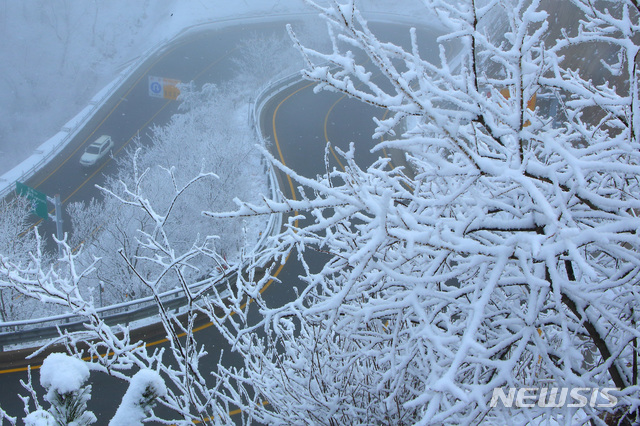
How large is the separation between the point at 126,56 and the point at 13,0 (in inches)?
748

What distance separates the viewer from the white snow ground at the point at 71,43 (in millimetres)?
50844

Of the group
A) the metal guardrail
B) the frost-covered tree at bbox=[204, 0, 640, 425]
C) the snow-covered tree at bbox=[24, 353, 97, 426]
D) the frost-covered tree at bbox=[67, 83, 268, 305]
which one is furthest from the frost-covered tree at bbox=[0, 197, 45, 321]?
the frost-covered tree at bbox=[204, 0, 640, 425]

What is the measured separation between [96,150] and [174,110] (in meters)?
7.86

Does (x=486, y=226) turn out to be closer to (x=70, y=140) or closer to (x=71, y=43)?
(x=70, y=140)

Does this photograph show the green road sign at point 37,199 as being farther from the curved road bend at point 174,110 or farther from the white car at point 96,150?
the white car at point 96,150

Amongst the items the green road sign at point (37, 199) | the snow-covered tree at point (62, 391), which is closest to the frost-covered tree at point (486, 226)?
the snow-covered tree at point (62, 391)

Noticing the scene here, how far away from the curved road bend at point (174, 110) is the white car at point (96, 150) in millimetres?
826

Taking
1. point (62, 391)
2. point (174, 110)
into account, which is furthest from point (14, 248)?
point (62, 391)

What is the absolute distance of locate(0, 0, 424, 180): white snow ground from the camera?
167 feet

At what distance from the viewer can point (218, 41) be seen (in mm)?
46906

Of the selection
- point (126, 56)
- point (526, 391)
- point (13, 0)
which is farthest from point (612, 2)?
point (13, 0)

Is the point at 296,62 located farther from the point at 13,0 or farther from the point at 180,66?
the point at 13,0

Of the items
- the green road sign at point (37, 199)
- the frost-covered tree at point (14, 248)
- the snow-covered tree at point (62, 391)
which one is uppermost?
the snow-covered tree at point (62, 391)

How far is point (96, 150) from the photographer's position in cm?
3105
